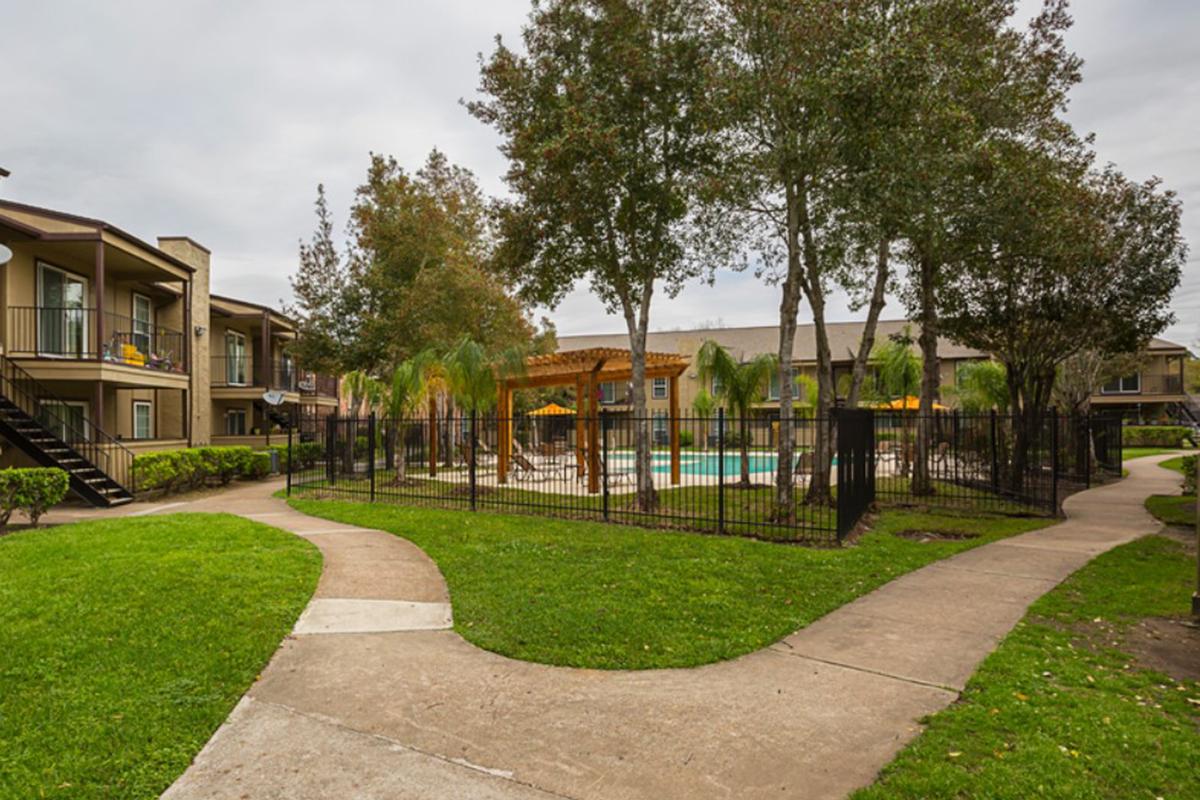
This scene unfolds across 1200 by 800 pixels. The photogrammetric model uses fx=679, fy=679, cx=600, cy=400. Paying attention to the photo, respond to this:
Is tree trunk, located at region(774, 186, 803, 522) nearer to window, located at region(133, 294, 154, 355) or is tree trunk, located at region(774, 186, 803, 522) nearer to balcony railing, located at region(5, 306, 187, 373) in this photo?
balcony railing, located at region(5, 306, 187, 373)

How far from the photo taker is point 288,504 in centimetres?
1490

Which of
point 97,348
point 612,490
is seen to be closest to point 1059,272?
point 612,490

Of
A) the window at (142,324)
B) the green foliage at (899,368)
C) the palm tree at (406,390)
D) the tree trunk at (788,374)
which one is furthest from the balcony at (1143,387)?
the window at (142,324)

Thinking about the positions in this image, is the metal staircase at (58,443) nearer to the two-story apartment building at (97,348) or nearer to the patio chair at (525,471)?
the two-story apartment building at (97,348)

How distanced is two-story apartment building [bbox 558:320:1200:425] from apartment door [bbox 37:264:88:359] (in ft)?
85.2

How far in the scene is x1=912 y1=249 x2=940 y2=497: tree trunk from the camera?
15703mm

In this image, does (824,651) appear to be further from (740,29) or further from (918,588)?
(740,29)

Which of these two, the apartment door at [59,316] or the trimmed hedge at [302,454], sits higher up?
the apartment door at [59,316]

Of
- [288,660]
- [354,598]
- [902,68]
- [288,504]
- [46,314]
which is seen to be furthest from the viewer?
[46,314]

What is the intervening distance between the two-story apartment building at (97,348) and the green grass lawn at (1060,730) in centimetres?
1678

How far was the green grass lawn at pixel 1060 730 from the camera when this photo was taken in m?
3.44

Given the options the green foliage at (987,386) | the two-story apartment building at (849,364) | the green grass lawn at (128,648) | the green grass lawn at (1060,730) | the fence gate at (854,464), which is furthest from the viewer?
the two-story apartment building at (849,364)

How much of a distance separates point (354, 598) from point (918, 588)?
20.1 ft

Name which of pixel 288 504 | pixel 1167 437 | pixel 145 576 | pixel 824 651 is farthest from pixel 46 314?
pixel 1167 437
